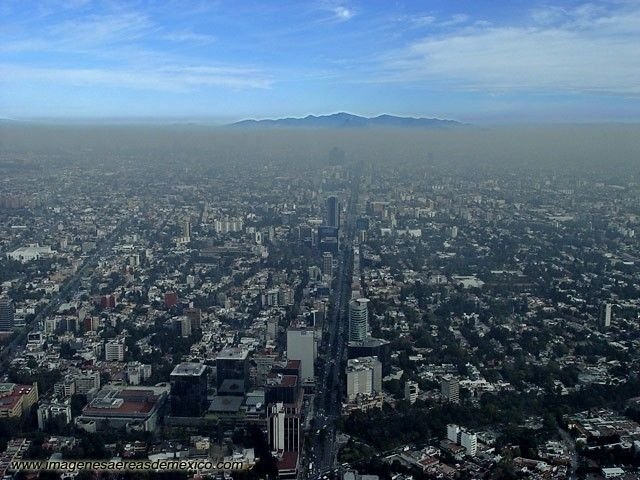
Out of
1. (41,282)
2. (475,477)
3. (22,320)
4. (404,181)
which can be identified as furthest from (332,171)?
(475,477)

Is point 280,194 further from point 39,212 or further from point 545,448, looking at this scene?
point 545,448

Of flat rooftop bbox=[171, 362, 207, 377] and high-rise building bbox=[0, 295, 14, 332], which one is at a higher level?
flat rooftop bbox=[171, 362, 207, 377]

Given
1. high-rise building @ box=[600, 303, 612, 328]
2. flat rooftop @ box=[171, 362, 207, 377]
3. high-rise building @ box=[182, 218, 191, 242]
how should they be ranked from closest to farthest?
flat rooftop @ box=[171, 362, 207, 377]
high-rise building @ box=[600, 303, 612, 328]
high-rise building @ box=[182, 218, 191, 242]

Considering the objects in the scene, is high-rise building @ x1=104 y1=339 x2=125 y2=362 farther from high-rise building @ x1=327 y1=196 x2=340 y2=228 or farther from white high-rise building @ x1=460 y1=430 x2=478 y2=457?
high-rise building @ x1=327 y1=196 x2=340 y2=228

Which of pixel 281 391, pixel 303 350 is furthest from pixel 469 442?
pixel 303 350

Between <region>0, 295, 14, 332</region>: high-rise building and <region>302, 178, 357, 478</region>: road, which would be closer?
<region>302, 178, 357, 478</region>: road

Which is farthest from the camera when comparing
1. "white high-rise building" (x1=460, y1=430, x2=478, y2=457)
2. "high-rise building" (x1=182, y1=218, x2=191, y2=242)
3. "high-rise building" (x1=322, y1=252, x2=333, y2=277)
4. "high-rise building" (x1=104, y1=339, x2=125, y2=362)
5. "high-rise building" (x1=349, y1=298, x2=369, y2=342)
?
"high-rise building" (x1=182, y1=218, x2=191, y2=242)

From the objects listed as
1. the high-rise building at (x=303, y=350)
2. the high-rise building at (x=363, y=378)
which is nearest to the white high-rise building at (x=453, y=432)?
the high-rise building at (x=363, y=378)

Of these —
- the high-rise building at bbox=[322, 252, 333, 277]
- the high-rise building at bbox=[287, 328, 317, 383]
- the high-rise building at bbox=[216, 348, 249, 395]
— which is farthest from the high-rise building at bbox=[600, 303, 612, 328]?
the high-rise building at bbox=[216, 348, 249, 395]
